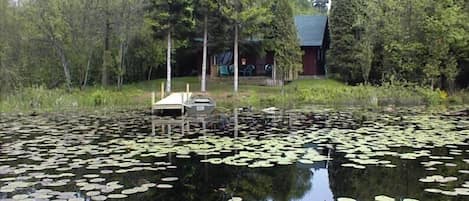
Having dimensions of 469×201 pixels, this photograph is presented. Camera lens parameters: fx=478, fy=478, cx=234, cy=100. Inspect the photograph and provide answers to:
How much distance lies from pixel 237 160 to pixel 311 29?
93.7 feet

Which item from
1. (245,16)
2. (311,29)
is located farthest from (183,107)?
(311,29)

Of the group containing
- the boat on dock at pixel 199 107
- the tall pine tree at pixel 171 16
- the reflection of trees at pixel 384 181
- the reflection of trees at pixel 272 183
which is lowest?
the reflection of trees at pixel 272 183

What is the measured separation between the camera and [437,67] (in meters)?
26.0

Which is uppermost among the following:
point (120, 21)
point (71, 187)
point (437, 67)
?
point (120, 21)

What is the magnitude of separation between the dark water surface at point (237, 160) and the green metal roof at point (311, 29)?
19531 mm

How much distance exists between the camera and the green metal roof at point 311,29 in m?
34.3

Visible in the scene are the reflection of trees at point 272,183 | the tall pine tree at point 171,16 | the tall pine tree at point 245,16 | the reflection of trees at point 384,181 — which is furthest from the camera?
the tall pine tree at point 171,16

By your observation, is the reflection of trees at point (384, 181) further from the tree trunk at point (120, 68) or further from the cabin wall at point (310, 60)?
the cabin wall at point (310, 60)

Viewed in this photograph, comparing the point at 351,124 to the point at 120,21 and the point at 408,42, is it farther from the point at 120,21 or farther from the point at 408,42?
the point at 120,21

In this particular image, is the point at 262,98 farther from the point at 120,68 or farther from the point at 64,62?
the point at 64,62

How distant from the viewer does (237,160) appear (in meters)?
8.97

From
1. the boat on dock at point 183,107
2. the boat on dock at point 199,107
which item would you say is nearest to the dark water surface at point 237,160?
the boat on dock at point 183,107

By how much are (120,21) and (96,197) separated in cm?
2398

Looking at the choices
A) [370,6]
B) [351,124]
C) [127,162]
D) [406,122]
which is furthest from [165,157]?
[370,6]
